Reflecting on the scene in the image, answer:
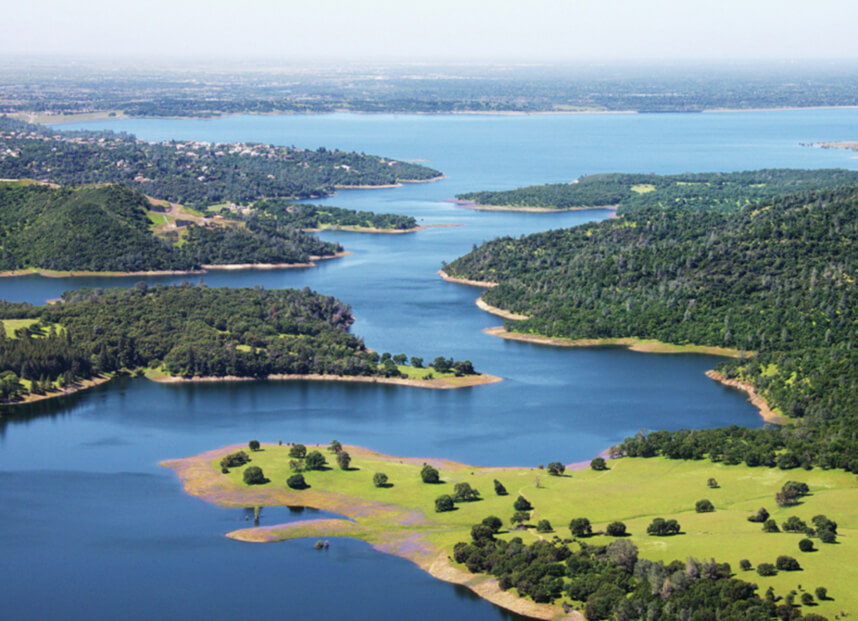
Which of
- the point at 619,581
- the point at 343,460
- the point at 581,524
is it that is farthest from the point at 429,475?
the point at 619,581

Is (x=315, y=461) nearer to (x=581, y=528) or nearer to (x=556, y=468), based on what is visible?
(x=556, y=468)

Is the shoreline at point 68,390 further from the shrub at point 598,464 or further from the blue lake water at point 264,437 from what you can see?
the shrub at point 598,464

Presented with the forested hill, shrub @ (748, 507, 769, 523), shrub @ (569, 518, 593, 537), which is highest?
the forested hill

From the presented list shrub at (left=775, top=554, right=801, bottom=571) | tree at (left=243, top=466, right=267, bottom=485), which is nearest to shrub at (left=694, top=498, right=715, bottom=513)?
shrub at (left=775, top=554, right=801, bottom=571)

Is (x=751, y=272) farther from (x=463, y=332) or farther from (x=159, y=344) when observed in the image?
(x=159, y=344)

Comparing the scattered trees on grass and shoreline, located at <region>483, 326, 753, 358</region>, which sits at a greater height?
the scattered trees on grass

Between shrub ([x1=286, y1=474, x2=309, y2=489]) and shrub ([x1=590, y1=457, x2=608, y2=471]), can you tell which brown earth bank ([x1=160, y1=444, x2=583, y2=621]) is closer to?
shrub ([x1=286, y1=474, x2=309, y2=489])
